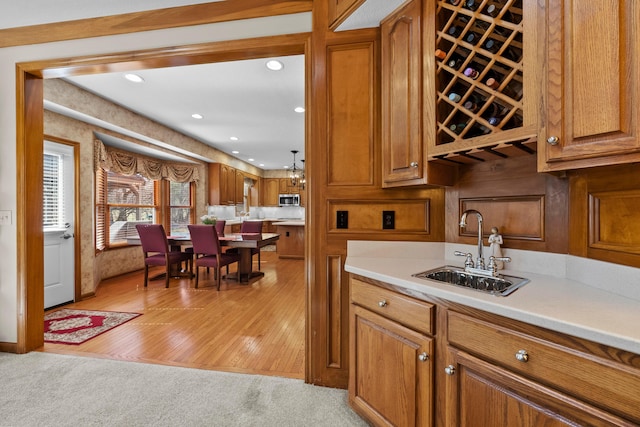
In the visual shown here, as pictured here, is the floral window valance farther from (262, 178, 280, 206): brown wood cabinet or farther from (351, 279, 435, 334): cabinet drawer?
(351, 279, 435, 334): cabinet drawer

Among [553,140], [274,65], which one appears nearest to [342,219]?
[553,140]

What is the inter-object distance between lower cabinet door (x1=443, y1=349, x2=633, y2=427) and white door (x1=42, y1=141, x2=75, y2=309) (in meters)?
4.44

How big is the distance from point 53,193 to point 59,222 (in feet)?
1.22

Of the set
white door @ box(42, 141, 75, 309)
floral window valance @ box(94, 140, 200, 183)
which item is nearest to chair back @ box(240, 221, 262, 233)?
floral window valance @ box(94, 140, 200, 183)

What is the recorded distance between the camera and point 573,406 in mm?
835

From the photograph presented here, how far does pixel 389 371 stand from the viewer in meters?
1.42

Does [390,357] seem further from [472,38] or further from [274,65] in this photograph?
[274,65]

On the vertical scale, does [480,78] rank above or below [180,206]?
above

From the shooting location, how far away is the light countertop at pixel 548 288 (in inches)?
32.8

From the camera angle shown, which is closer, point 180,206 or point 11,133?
point 11,133

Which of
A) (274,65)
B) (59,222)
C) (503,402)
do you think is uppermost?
(274,65)

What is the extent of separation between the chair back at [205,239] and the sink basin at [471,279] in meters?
3.53

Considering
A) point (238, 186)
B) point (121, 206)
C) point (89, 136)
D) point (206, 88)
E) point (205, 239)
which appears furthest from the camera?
point (238, 186)

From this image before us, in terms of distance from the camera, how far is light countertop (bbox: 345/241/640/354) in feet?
2.74
